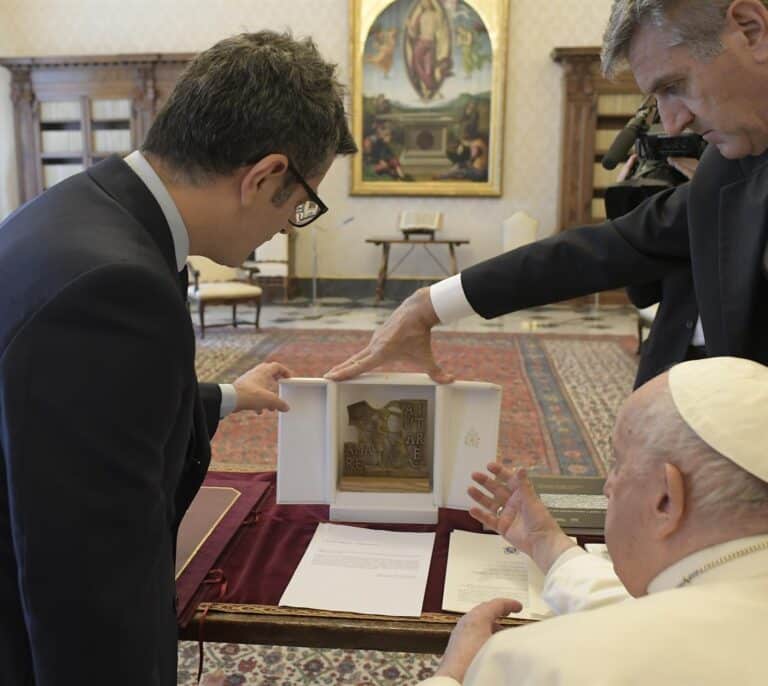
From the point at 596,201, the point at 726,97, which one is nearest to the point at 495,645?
the point at 726,97

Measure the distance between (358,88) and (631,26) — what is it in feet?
32.0

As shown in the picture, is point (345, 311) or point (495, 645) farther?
point (345, 311)

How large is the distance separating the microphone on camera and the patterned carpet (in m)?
1.74

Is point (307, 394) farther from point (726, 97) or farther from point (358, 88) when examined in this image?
point (358, 88)

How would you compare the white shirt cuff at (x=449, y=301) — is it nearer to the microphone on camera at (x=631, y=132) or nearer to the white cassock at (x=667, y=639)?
the microphone on camera at (x=631, y=132)

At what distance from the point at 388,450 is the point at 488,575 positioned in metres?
0.40

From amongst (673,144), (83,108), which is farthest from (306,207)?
(83,108)

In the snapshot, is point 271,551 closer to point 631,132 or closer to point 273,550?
point 273,550

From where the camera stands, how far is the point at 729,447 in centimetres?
88

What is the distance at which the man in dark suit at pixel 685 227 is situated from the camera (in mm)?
1461

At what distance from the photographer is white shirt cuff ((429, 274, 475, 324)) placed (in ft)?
6.70

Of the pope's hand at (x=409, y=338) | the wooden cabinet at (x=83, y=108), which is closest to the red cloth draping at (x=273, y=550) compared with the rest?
the pope's hand at (x=409, y=338)

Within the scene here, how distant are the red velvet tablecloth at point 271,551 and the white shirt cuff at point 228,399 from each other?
0.23m

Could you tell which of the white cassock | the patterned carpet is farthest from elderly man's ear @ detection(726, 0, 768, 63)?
the patterned carpet
